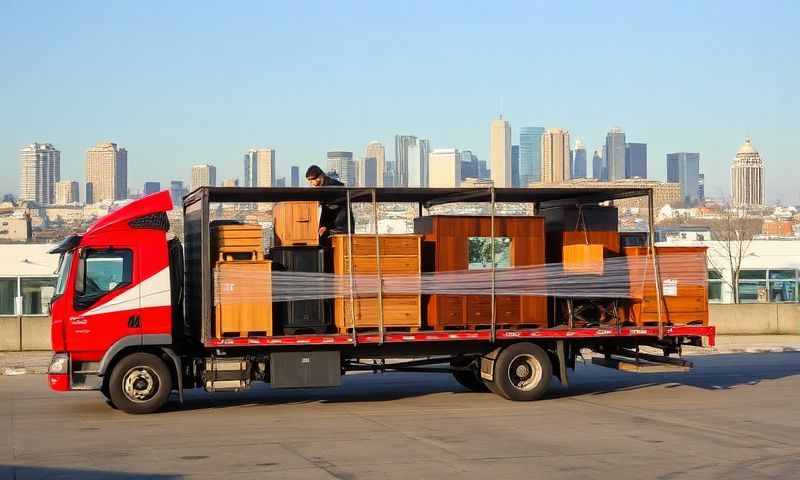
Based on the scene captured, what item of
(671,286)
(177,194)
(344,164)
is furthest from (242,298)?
(344,164)

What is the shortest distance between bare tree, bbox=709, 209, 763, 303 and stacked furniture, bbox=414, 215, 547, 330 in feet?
95.3

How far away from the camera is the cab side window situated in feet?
55.6

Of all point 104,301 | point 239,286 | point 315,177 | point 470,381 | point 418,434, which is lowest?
point 418,434

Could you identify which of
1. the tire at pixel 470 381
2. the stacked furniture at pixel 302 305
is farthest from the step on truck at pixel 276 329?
the tire at pixel 470 381

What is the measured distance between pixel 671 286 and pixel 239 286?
23.0 ft

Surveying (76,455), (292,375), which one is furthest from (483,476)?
(292,375)

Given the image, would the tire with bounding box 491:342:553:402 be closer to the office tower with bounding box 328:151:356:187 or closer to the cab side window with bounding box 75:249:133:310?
the cab side window with bounding box 75:249:133:310

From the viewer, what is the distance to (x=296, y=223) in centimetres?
1772

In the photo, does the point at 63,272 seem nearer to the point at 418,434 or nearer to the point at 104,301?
the point at 104,301

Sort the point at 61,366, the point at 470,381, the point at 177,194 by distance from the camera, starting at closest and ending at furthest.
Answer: the point at 61,366
the point at 470,381
the point at 177,194

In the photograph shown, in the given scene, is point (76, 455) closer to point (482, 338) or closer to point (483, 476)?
point (483, 476)

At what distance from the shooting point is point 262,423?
15961mm

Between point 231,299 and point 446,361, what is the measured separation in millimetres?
3867

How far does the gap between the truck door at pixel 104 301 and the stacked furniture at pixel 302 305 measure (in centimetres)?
212
